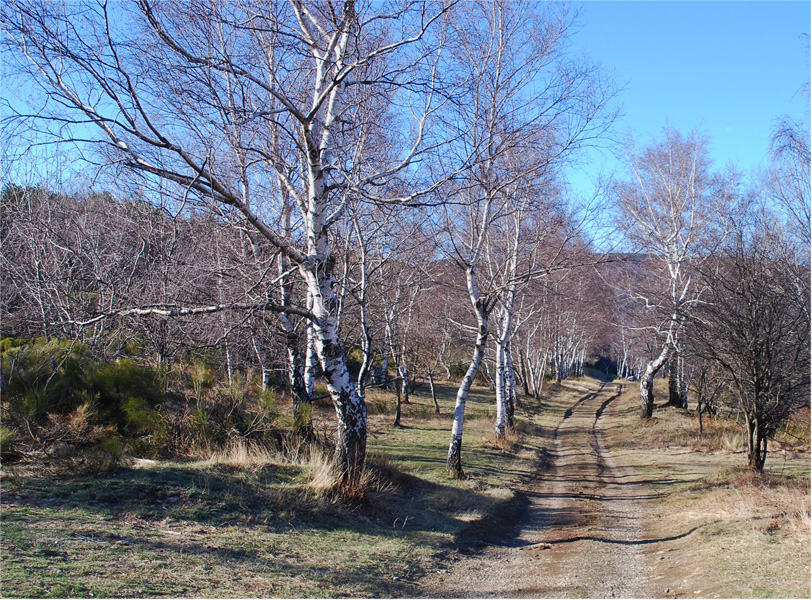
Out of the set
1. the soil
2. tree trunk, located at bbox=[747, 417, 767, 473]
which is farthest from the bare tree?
the soil

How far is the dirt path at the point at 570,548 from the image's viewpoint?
6141 mm

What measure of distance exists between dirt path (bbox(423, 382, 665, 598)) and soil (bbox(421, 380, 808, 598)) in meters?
0.01

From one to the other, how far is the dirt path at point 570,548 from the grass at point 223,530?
1.86 feet

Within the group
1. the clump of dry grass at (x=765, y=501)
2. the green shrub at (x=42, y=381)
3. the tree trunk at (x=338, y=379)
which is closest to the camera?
the clump of dry grass at (x=765, y=501)

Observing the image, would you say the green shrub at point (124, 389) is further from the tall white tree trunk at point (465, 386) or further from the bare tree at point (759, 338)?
the bare tree at point (759, 338)

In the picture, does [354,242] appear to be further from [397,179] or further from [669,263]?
[669,263]

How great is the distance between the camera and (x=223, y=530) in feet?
20.0

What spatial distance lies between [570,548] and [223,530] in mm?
4663

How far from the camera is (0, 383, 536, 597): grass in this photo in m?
4.57

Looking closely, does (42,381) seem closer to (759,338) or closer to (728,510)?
(728,510)

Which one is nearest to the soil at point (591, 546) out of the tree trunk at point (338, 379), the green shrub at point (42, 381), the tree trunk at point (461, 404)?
the tree trunk at point (461, 404)

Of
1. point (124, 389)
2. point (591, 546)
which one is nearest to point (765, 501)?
point (591, 546)

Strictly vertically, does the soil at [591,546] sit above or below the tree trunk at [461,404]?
below

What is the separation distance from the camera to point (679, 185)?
2405 centimetres
